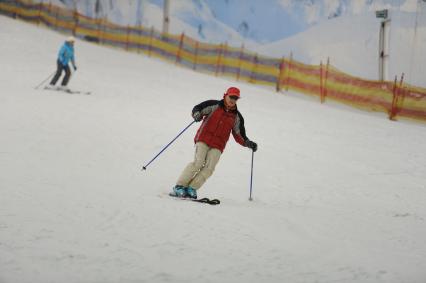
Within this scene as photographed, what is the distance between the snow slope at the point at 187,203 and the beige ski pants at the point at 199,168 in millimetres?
379

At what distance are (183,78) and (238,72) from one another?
4405 millimetres

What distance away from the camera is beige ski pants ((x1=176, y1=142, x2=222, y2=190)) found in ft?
19.9

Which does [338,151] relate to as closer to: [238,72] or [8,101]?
[8,101]

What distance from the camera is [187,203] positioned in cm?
568

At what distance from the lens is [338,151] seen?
10.8 meters

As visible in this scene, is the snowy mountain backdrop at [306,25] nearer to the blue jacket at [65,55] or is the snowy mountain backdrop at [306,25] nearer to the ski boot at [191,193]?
the blue jacket at [65,55]

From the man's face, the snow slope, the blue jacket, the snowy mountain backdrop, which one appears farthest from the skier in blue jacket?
the snowy mountain backdrop

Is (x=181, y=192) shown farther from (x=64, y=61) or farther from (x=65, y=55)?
(x=65, y=55)

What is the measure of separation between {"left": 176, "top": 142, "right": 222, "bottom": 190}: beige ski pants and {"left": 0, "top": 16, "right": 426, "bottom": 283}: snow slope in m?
0.38

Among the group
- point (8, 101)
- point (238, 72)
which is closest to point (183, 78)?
point (238, 72)

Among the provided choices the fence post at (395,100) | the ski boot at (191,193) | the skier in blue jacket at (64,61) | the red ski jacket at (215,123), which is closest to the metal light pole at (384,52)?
the fence post at (395,100)

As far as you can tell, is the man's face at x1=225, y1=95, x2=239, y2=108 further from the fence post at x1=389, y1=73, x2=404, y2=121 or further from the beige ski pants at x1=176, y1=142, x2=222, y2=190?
the fence post at x1=389, y1=73, x2=404, y2=121

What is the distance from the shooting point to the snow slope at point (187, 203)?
3.78 meters

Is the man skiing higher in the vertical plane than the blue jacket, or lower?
lower
